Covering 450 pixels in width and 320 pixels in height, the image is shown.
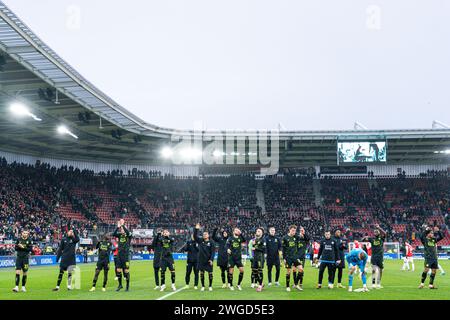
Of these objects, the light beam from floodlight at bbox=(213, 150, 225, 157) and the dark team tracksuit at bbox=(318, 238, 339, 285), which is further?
the light beam from floodlight at bbox=(213, 150, 225, 157)

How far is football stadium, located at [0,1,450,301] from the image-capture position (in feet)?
71.7

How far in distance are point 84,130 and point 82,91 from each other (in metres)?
12.9

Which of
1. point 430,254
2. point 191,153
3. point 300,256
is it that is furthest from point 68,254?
point 191,153

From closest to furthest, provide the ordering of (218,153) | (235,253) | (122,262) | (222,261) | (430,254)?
(122,262)
(222,261)
(235,253)
(430,254)
(218,153)

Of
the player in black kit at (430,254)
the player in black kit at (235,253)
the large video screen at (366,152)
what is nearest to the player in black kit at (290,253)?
the player in black kit at (235,253)

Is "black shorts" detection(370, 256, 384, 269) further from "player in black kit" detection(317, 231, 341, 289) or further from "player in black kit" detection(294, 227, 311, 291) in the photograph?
"player in black kit" detection(294, 227, 311, 291)

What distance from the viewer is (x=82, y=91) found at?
39.3 meters

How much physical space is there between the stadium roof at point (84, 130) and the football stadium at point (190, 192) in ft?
0.46

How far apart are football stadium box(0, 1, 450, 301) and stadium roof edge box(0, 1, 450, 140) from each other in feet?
0.36

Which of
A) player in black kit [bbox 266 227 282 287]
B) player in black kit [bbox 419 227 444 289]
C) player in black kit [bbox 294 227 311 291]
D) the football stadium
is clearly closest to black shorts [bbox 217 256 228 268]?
the football stadium

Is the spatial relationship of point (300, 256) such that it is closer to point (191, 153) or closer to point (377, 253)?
point (377, 253)

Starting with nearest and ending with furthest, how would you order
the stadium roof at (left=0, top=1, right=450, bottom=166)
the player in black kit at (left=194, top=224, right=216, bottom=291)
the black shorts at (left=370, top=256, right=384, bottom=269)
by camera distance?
the player in black kit at (left=194, top=224, right=216, bottom=291)
the black shorts at (left=370, top=256, right=384, bottom=269)
the stadium roof at (left=0, top=1, right=450, bottom=166)
